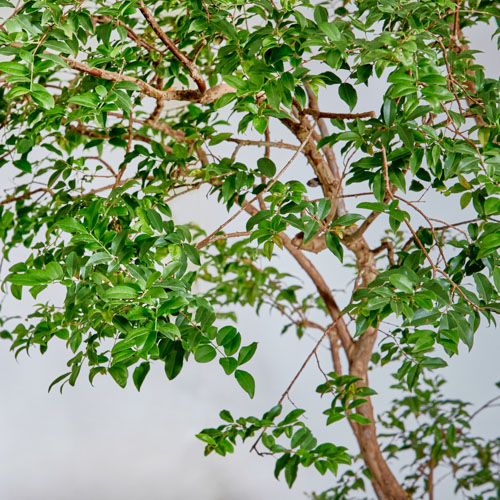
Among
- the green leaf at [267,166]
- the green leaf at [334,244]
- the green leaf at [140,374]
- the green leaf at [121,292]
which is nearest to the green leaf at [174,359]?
the green leaf at [140,374]

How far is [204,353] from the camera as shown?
0.90 m

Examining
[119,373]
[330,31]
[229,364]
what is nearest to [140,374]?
[119,373]

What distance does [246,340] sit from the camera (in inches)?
122

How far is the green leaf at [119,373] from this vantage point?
3.05 ft

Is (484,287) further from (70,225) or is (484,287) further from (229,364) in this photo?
(70,225)

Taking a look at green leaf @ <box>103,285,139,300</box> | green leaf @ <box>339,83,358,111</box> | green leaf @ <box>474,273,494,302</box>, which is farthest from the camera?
green leaf @ <box>339,83,358,111</box>

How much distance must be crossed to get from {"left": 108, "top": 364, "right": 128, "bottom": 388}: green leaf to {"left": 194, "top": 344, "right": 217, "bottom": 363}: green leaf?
0.12 meters

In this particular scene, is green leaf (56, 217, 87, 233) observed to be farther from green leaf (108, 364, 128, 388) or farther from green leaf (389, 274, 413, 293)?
green leaf (389, 274, 413, 293)

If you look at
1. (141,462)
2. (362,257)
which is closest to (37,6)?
(362,257)

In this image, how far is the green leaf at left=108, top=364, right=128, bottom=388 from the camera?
931 millimetres

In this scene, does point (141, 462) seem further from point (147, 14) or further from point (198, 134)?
point (147, 14)

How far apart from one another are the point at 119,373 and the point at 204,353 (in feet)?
0.46

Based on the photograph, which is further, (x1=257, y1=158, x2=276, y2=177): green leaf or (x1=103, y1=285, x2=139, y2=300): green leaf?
(x1=257, y1=158, x2=276, y2=177): green leaf

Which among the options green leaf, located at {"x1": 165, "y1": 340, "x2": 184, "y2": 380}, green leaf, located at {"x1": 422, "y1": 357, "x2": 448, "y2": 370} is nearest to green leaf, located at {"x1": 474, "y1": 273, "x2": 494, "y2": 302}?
green leaf, located at {"x1": 422, "y1": 357, "x2": 448, "y2": 370}
